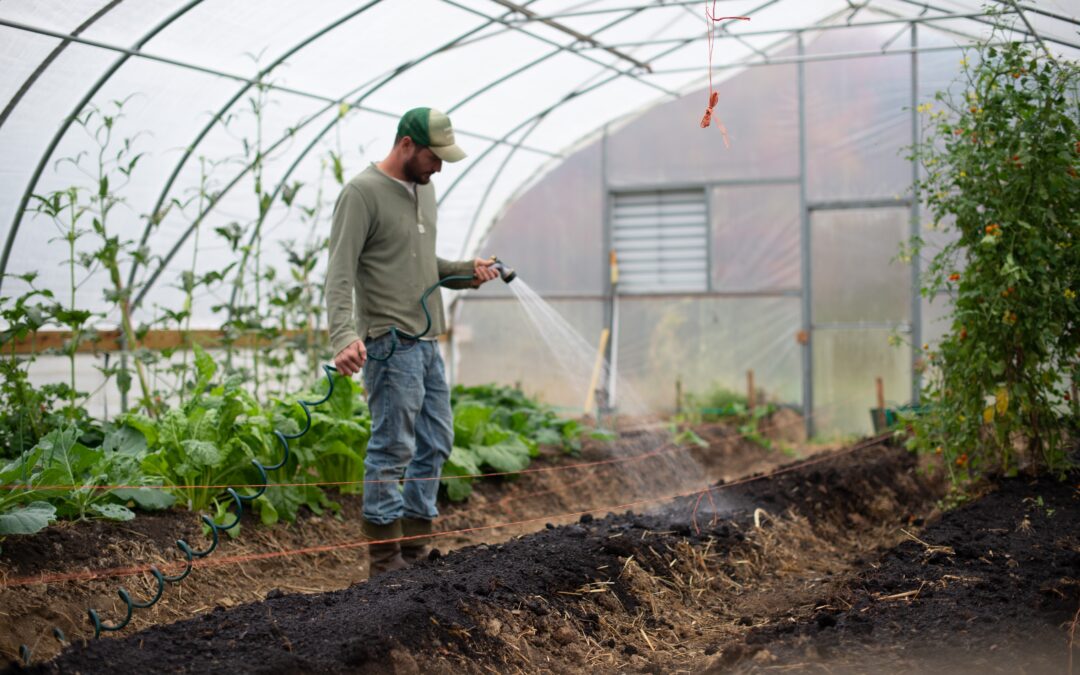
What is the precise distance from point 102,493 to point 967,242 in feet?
12.6

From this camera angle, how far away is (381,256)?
379 centimetres

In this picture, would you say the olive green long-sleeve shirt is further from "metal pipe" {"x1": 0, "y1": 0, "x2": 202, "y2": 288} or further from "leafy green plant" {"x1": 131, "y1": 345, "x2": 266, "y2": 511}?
"metal pipe" {"x1": 0, "y1": 0, "x2": 202, "y2": 288}

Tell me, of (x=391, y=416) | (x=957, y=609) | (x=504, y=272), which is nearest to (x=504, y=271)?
(x=504, y=272)

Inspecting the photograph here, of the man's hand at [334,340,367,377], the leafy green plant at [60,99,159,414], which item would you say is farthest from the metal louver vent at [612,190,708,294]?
the man's hand at [334,340,367,377]

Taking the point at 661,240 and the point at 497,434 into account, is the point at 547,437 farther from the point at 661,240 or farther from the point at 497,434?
the point at 661,240

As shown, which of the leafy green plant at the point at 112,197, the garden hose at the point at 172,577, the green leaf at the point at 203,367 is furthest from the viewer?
the leafy green plant at the point at 112,197

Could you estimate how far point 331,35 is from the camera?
5.99 metres

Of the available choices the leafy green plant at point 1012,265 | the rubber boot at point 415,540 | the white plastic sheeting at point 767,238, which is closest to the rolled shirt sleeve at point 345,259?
the rubber boot at point 415,540

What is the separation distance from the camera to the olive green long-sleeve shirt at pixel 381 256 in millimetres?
3613

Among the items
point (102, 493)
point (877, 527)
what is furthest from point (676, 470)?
point (102, 493)

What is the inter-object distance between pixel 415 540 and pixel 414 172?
4.80 ft

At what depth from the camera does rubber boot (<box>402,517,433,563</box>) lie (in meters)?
3.97

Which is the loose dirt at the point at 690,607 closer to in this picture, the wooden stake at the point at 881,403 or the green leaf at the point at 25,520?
the green leaf at the point at 25,520

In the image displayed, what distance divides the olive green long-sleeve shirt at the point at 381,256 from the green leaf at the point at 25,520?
1.16 m
